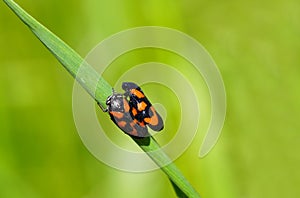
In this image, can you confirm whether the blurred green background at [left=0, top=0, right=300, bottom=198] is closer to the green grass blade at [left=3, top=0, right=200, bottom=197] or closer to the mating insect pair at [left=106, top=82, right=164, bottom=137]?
the mating insect pair at [left=106, top=82, right=164, bottom=137]

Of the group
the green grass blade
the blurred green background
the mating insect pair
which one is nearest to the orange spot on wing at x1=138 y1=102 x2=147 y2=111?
the mating insect pair

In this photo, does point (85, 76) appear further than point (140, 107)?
No

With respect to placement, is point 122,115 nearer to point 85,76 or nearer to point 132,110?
point 132,110

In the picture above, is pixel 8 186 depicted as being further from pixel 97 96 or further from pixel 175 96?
pixel 97 96

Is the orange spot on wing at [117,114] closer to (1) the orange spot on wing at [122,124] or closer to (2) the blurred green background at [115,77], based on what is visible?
(1) the orange spot on wing at [122,124]

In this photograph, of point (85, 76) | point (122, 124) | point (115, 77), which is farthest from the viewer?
point (115, 77)

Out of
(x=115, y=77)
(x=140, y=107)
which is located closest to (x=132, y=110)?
(x=140, y=107)

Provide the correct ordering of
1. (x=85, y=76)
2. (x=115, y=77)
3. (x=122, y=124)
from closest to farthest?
(x=85, y=76) < (x=122, y=124) < (x=115, y=77)
